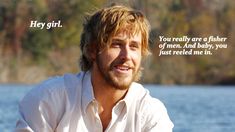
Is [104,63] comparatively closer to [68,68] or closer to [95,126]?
[95,126]

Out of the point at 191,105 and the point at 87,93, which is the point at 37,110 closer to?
the point at 87,93

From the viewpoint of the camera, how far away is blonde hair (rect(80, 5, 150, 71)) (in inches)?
51.0

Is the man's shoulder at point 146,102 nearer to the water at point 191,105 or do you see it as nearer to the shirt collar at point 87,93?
the shirt collar at point 87,93

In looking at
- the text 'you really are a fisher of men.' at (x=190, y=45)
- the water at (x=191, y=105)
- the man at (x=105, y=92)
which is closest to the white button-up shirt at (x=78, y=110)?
the man at (x=105, y=92)

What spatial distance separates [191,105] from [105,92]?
3.69 m

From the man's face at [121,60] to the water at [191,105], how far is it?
9.07 ft

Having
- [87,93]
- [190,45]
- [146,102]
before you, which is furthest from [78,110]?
[190,45]

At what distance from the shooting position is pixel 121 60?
130cm

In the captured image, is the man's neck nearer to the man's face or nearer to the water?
the man's face

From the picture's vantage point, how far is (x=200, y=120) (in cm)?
450

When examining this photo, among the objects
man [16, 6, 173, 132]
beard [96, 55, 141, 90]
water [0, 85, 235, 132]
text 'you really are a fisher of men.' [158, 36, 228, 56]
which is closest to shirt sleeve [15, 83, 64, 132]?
man [16, 6, 173, 132]

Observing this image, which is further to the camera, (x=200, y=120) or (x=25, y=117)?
(x=200, y=120)

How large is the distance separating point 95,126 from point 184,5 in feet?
12.7

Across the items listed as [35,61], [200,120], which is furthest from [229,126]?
[35,61]
